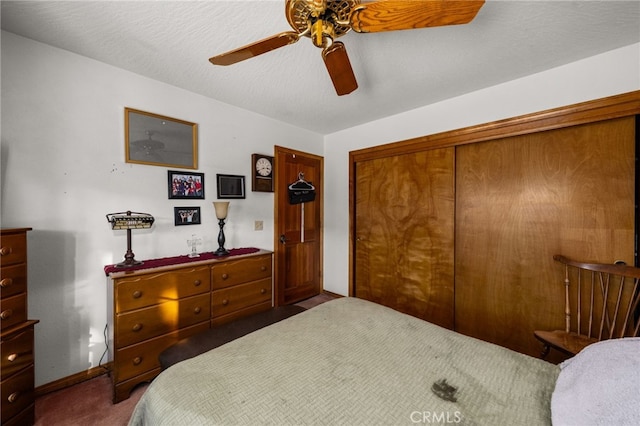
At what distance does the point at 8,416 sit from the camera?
1.29 meters

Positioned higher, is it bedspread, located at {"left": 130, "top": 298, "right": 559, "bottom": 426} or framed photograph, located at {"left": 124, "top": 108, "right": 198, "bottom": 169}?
framed photograph, located at {"left": 124, "top": 108, "right": 198, "bottom": 169}

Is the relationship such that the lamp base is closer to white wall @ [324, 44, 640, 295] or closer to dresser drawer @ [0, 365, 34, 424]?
dresser drawer @ [0, 365, 34, 424]

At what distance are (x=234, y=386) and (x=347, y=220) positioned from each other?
2661 mm

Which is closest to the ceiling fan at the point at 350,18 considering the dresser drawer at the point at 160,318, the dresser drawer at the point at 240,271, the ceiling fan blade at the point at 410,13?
the ceiling fan blade at the point at 410,13

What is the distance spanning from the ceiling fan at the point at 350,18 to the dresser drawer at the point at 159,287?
1.53 meters

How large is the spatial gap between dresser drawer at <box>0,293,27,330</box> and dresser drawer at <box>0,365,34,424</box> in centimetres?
29

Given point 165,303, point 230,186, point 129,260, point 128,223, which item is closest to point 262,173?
point 230,186

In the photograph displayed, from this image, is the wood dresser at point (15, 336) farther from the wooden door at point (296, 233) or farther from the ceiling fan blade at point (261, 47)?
the wooden door at point (296, 233)

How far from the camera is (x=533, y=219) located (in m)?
2.05

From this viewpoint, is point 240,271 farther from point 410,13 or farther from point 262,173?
point 410,13

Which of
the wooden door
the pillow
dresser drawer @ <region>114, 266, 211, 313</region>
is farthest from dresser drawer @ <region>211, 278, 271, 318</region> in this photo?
the pillow

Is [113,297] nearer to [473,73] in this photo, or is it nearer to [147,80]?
[147,80]

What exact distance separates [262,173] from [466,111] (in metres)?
2.29

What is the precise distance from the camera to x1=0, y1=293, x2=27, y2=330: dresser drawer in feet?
4.22
